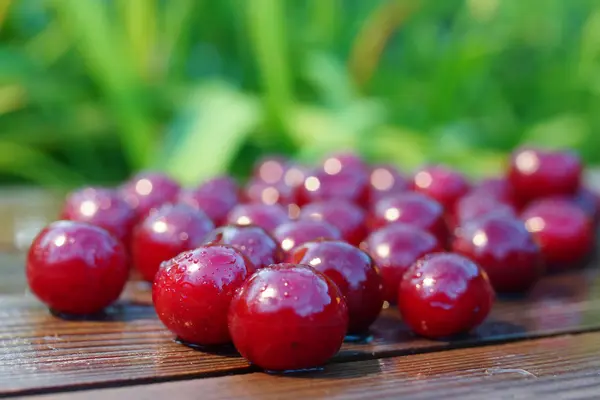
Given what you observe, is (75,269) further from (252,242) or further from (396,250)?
(396,250)

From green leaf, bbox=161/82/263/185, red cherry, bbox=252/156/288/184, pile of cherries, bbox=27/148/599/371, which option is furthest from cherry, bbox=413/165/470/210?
green leaf, bbox=161/82/263/185

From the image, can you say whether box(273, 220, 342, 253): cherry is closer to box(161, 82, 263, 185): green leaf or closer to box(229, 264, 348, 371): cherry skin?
box(229, 264, 348, 371): cherry skin

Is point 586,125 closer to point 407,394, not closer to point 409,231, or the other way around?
point 409,231

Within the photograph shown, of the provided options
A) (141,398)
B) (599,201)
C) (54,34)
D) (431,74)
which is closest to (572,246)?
(599,201)

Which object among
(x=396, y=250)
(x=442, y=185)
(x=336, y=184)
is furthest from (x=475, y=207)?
(x=396, y=250)

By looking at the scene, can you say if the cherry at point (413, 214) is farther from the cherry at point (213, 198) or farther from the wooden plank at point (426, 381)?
the wooden plank at point (426, 381)

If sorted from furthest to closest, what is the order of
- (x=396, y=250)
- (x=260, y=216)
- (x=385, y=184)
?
(x=385, y=184) < (x=260, y=216) < (x=396, y=250)

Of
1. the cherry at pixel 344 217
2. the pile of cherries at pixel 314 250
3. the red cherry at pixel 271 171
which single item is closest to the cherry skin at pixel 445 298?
the pile of cherries at pixel 314 250
